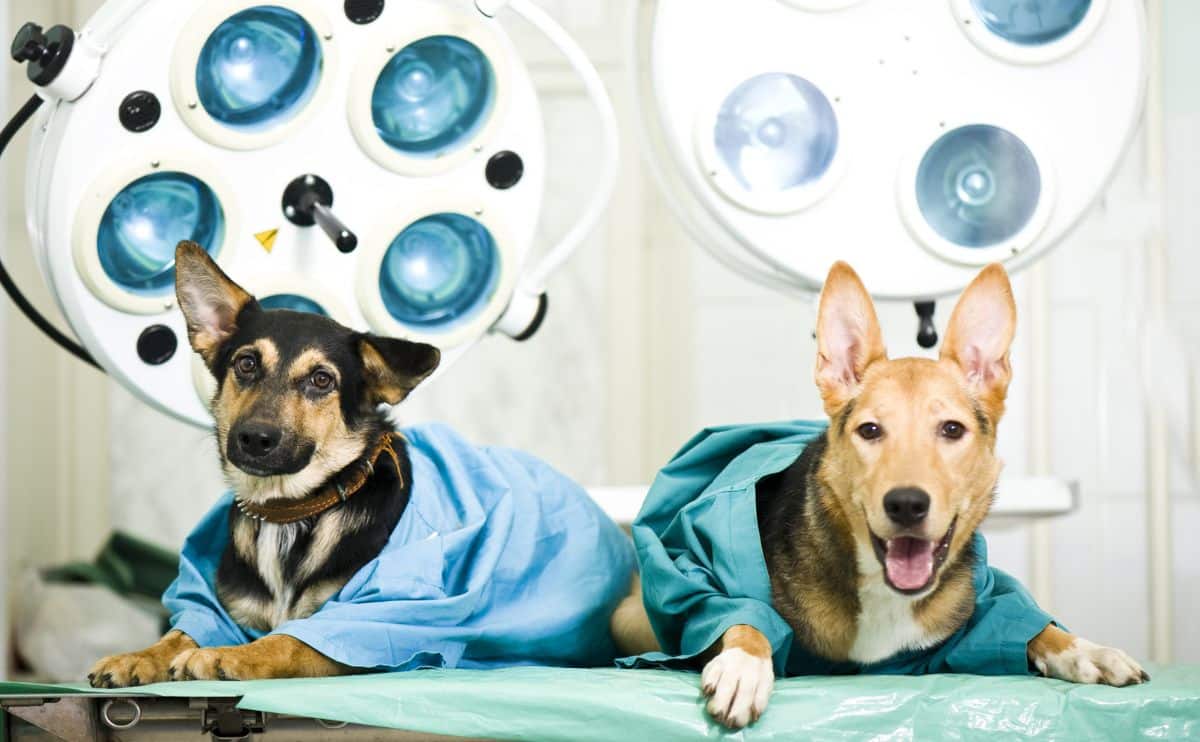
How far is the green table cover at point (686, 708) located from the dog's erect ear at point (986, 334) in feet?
1.30

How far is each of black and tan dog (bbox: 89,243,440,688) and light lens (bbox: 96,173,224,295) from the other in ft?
0.94

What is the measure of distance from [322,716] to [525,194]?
1155 millimetres

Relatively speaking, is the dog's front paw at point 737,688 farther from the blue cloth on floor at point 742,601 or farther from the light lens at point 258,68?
the light lens at point 258,68

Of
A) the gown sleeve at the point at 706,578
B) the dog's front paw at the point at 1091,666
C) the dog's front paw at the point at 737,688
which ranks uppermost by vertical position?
the gown sleeve at the point at 706,578

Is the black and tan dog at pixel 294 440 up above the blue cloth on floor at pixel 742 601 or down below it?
above

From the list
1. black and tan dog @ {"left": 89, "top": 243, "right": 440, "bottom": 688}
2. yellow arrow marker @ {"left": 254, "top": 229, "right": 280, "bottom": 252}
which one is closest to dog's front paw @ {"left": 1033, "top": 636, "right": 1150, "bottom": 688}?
black and tan dog @ {"left": 89, "top": 243, "right": 440, "bottom": 688}

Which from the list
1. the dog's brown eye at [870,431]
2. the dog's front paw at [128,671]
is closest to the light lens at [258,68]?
the dog's front paw at [128,671]

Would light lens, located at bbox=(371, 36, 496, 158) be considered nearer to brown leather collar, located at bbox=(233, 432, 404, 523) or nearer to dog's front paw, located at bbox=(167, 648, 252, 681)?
brown leather collar, located at bbox=(233, 432, 404, 523)

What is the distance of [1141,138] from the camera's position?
3520mm

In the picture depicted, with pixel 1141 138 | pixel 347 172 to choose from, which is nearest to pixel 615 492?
pixel 347 172

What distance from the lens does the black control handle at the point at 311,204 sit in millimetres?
2252

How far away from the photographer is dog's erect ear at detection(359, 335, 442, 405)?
1.92 m

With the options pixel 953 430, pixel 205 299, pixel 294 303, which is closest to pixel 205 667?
pixel 205 299

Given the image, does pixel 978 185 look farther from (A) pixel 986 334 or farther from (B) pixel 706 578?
(B) pixel 706 578
